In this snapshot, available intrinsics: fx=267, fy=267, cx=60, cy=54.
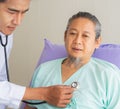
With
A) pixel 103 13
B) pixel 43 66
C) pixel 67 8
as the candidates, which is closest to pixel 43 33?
pixel 67 8

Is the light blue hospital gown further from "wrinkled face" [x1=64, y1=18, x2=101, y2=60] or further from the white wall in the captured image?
the white wall

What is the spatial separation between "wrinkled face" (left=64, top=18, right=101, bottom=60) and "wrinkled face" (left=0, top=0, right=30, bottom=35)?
0.28 metres

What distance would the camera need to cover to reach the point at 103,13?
192 cm

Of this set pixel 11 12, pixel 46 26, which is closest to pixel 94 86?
pixel 11 12

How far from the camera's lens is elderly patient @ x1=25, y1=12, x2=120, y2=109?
133 cm

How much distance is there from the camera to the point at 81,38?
4.57ft

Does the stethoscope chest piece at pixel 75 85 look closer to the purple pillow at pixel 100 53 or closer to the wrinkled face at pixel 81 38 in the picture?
the wrinkled face at pixel 81 38

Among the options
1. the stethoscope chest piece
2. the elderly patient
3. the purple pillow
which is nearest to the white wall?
the purple pillow

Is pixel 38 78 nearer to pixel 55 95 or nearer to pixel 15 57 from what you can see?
pixel 55 95

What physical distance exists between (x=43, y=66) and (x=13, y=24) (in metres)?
0.34

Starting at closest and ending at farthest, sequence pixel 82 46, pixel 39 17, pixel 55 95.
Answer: pixel 55 95 < pixel 82 46 < pixel 39 17

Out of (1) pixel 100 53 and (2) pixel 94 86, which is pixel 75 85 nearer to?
(2) pixel 94 86

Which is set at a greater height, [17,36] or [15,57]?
[17,36]

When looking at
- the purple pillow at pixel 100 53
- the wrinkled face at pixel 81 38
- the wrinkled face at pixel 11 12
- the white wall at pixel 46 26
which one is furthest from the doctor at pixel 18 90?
the white wall at pixel 46 26
